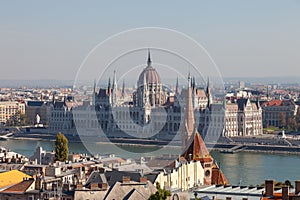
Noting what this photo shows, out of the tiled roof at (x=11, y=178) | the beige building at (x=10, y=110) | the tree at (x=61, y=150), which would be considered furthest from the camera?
the beige building at (x=10, y=110)

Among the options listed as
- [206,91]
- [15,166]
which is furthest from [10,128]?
[15,166]

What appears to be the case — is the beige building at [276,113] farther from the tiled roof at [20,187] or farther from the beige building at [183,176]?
the tiled roof at [20,187]

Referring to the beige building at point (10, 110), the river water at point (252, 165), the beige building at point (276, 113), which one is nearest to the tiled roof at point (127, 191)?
the river water at point (252, 165)

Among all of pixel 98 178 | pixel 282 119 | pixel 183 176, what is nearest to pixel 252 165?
pixel 183 176

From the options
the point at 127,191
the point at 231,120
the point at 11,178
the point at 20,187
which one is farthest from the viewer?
the point at 231,120

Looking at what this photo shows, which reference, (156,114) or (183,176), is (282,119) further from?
(183,176)

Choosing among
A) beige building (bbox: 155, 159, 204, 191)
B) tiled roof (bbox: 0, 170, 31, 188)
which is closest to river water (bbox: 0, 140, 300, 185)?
beige building (bbox: 155, 159, 204, 191)

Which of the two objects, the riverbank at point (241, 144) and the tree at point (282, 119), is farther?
the tree at point (282, 119)

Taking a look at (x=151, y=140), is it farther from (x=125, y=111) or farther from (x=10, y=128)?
(x=10, y=128)
